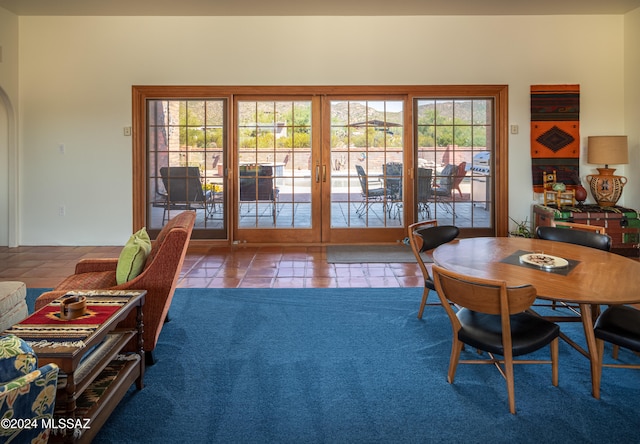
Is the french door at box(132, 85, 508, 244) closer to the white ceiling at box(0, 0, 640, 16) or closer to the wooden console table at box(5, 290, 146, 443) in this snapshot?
the white ceiling at box(0, 0, 640, 16)

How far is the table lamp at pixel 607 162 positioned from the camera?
5.46 m

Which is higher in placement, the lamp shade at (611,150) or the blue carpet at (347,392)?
the lamp shade at (611,150)

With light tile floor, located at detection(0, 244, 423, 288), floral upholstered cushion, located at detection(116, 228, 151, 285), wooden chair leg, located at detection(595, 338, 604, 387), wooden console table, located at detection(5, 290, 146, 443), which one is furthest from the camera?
light tile floor, located at detection(0, 244, 423, 288)

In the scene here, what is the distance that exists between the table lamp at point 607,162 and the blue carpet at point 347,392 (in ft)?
10.8

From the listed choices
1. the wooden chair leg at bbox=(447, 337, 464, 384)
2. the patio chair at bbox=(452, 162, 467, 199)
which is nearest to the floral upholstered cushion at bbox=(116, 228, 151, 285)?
the wooden chair leg at bbox=(447, 337, 464, 384)

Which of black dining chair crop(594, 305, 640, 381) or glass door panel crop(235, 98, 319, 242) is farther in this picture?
glass door panel crop(235, 98, 319, 242)

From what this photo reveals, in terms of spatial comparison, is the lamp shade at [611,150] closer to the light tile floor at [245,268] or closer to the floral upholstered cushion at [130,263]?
the light tile floor at [245,268]

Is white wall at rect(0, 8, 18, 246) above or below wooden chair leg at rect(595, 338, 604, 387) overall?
above

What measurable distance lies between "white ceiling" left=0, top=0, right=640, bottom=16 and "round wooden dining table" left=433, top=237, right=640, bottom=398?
12.3 feet

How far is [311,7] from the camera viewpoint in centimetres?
557

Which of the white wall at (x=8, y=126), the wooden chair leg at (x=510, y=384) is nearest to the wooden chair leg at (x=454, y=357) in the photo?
the wooden chair leg at (x=510, y=384)

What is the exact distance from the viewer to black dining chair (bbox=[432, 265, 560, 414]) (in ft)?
6.36

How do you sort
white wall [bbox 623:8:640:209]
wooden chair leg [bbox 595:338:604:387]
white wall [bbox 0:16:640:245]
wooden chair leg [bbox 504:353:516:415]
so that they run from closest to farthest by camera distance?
1. wooden chair leg [bbox 504:353:516:415]
2. wooden chair leg [bbox 595:338:604:387]
3. white wall [bbox 623:8:640:209]
4. white wall [bbox 0:16:640:245]

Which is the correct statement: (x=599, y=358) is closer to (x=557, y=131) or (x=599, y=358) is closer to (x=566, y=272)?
(x=566, y=272)
